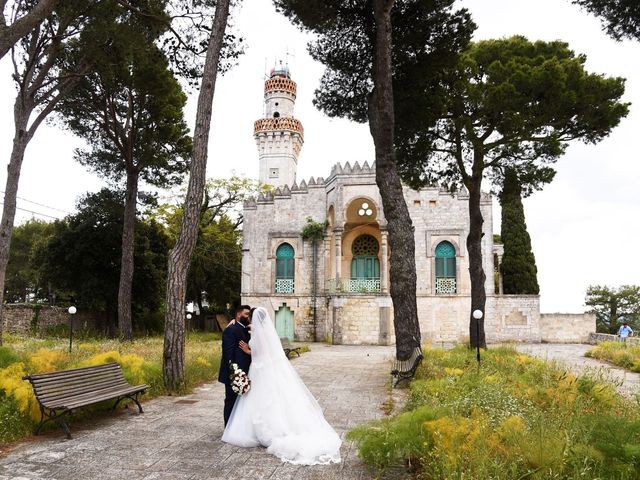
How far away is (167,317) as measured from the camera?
9.42m

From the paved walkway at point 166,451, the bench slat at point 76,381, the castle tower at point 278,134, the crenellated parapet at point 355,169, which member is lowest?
the paved walkway at point 166,451

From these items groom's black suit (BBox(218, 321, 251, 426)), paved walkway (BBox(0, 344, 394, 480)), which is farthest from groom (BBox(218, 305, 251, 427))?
paved walkway (BBox(0, 344, 394, 480))

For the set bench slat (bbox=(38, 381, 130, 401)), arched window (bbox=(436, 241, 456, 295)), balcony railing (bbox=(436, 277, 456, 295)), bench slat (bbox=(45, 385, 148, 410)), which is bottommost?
bench slat (bbox=(45, 385, 148, 410))

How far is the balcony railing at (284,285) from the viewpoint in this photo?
25.9 m

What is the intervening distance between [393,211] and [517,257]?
65.9 ft

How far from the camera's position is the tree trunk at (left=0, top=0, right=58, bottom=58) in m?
8.49

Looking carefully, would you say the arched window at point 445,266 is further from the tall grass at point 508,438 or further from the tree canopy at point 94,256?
the tall grass at point 508,438

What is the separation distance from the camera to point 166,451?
17.2 feet

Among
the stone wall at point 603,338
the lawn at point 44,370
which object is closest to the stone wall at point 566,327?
the stone wall at point 603,338

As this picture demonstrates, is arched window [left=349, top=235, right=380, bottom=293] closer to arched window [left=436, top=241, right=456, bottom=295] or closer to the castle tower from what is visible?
arched window [left=436, top=241, right=456, bottom=295]

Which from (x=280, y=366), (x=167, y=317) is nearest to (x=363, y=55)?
(x=167, y=317)

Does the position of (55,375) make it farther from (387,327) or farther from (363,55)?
Result: (387,327)

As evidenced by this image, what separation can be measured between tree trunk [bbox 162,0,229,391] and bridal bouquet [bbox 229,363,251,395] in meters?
3.73

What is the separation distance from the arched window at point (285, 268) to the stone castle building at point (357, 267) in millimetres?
52
